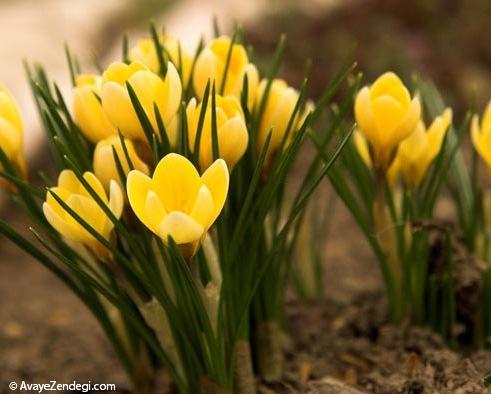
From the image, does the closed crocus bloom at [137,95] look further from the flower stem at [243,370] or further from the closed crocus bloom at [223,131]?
the flower stem at [243,370]

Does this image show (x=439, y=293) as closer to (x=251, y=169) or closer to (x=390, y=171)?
(x=390, y=171)

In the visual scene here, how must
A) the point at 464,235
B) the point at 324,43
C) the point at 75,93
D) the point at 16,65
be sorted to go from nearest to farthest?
the point at 75,93 < the point at 464,235 < the point at 16,65 < the point at 324,43

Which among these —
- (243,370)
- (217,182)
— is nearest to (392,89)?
(217,182)

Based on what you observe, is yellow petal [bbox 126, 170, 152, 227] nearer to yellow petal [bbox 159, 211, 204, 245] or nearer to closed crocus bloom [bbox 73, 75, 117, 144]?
yellow petal [bbox 159, 211, 204, 245]

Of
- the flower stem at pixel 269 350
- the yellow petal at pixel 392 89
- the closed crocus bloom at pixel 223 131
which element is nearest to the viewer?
the closed crocus bloom at pixel 223 131

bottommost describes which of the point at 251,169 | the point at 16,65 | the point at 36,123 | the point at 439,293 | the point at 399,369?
the point at 399,369

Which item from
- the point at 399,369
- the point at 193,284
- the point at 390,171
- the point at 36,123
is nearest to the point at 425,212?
the point at 390,171

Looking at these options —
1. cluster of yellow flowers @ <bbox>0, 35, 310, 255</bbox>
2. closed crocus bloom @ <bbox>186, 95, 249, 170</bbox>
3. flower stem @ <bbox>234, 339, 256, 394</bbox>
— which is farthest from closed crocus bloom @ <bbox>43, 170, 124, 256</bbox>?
flower stem @ <bbox>234, 339, 256, 394</bbox>

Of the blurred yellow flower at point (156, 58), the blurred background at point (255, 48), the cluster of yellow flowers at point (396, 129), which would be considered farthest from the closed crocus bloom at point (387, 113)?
the blurred background at point (255, 48)
